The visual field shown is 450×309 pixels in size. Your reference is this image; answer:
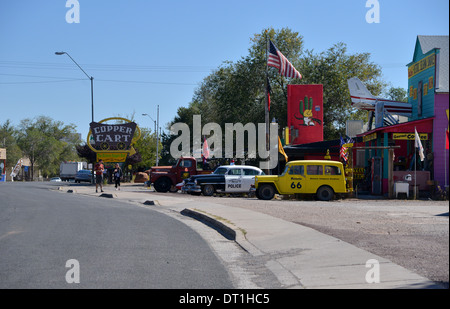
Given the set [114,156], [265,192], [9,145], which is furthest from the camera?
[9,145]

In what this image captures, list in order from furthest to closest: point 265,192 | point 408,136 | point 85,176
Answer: point 85,176
point 408,136
point 265,192

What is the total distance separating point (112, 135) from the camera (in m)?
42.4

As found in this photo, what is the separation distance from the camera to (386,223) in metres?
13.6

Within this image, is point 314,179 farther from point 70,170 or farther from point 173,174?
point 70,170

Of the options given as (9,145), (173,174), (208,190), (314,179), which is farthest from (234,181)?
(9,145)

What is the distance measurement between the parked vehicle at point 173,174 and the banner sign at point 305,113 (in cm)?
995

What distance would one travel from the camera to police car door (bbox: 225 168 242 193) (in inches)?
1069

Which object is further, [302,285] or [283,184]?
[283,184]

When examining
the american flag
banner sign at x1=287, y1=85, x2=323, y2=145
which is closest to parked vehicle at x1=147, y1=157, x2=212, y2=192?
the american flag

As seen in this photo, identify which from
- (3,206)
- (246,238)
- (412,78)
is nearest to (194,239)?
(246,238)

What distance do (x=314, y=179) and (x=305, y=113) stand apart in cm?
1600

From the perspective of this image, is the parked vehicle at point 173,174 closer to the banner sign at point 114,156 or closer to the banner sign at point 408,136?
the banner sign at point 114,156
